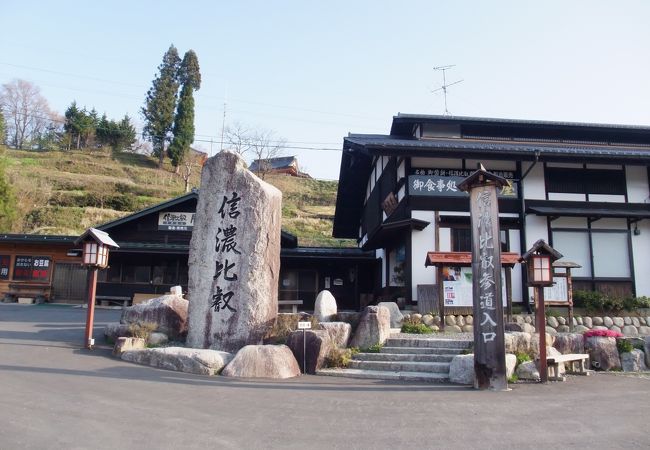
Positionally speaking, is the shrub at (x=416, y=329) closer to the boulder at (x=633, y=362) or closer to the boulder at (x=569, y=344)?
the boulder at (x=569, y=344)

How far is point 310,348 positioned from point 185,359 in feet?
7.61

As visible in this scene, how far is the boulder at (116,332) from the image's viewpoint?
10.6m

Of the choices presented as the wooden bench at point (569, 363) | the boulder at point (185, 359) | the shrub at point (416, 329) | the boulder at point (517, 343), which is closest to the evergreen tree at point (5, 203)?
the boulder at point (185, 359)

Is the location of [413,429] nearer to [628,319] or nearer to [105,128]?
[628,319]

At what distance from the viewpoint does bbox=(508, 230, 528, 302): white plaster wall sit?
582 inches

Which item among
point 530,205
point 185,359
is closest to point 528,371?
point 185,359

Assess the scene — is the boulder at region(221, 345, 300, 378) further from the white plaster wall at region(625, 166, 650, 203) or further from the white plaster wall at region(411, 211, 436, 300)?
the white plaster wall at region(625, 166, 650, 203)

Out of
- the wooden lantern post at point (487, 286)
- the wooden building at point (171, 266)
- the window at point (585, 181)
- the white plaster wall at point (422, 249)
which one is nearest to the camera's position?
the wooden lantern post at point (487, 286)

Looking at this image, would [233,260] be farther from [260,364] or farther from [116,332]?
[116,332]

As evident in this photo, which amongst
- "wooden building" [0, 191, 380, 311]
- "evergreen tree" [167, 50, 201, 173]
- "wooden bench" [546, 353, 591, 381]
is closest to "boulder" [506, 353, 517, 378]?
"wooden bench" [546, 353, 591, 381]

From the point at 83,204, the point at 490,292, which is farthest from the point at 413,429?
the point at 83,204

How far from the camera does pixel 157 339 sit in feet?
33.9

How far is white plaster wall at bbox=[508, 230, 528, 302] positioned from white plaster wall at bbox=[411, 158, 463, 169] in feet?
8.90

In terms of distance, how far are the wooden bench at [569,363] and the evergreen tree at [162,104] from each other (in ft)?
147
